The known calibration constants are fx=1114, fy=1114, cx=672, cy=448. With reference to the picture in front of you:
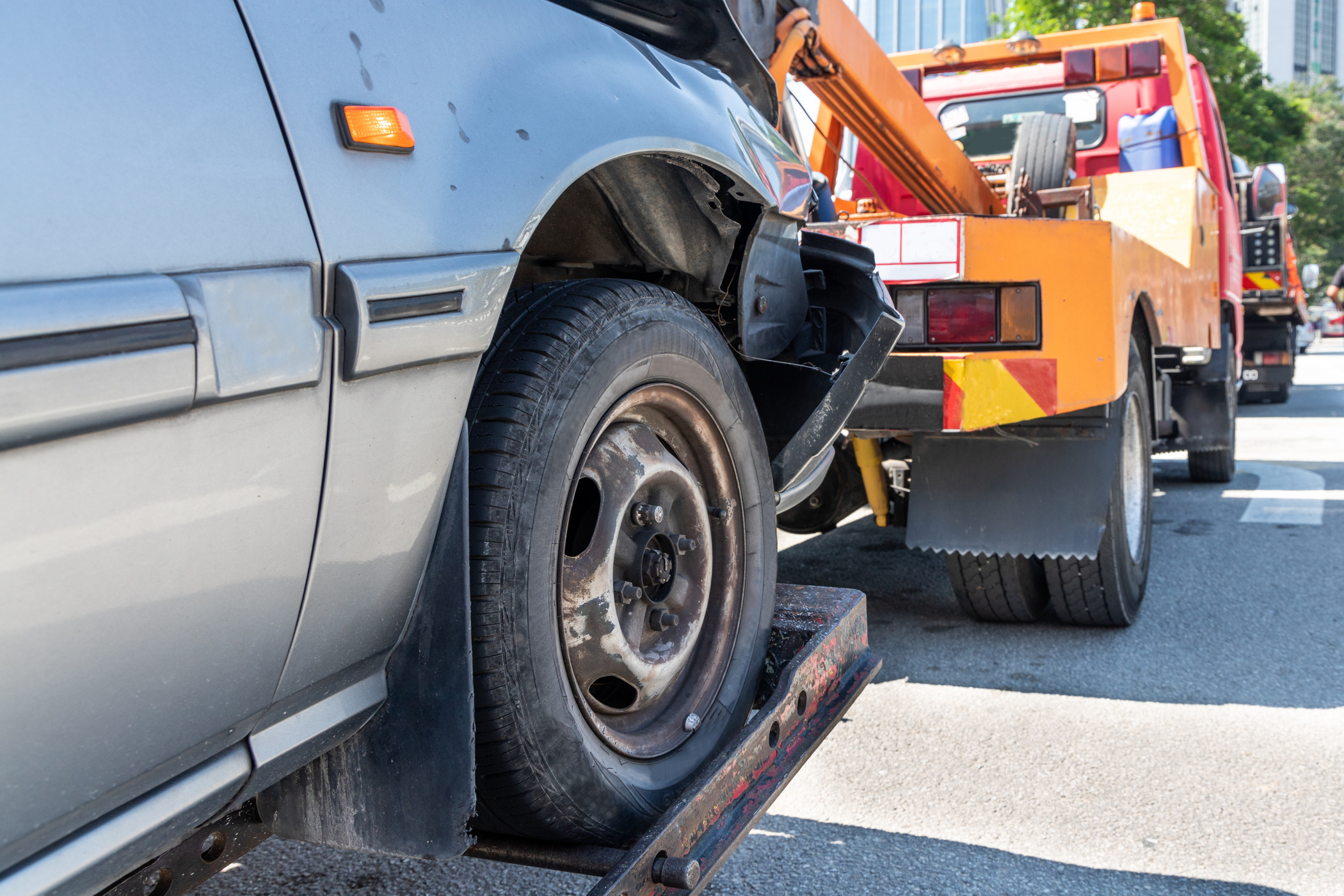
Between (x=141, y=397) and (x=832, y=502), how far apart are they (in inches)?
161

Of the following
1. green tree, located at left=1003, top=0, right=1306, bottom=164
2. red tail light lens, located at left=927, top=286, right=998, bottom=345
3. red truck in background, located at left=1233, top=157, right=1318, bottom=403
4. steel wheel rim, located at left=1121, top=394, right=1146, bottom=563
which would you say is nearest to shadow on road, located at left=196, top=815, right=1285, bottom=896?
red tail light lens, located at left=927, top=286, right=998, bottom=345

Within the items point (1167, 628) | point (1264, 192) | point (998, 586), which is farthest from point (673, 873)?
point (1264, 192)

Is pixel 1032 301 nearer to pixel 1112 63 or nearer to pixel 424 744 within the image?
pixel 424 744

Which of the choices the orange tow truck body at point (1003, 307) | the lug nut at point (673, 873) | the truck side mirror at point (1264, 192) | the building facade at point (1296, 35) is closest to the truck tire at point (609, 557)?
the lug nut at point (673, 873)

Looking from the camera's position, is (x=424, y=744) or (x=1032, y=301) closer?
(x=424, y=744)

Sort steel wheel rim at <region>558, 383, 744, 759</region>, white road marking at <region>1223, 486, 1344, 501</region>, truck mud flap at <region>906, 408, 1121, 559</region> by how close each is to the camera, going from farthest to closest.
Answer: white road marking at <region>1223, 486, 1344, 501</region> < truck mud flap at <region>906, 408, 1121, 559</region> < steel wheel rim at <region>558, 383, 744, 759</region>

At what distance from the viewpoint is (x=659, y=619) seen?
176 cm

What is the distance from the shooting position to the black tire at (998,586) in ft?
12.9

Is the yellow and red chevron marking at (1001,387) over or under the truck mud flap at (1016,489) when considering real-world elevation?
over

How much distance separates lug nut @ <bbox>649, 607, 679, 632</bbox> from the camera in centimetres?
176

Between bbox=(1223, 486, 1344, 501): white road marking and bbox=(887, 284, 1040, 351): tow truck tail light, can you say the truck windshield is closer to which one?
bbox=(1223, 486, 1344, 501): white road marking

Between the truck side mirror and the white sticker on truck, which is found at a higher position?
the truck side mirror

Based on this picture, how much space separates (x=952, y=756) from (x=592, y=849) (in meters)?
1.62

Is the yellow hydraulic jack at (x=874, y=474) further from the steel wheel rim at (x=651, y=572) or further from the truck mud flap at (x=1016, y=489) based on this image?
the steel wheel rim at (x=651, y=572)
